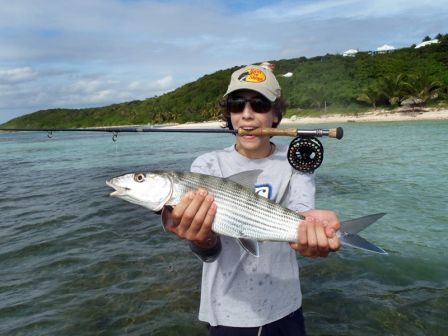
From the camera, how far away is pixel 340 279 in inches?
292

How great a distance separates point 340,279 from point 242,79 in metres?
5.10

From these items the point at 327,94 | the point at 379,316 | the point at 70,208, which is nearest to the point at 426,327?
the point at 379,316

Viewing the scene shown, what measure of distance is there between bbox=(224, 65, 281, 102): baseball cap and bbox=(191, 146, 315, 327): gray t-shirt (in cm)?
69

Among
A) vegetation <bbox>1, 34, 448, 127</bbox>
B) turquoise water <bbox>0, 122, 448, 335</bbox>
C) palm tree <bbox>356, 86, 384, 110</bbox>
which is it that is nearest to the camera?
turquoise water <bbox>0, 122, 448, 335</bbox>

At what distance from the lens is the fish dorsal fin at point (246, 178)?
11.2 feet

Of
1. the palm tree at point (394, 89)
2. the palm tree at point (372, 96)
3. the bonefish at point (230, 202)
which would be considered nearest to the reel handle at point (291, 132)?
the bonefish at point (230, 202)

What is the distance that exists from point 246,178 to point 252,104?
0.98m

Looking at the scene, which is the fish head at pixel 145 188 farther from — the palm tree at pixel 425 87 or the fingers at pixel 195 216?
the palm tree at pixel 425 87

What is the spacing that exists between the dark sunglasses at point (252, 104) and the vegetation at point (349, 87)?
4818 cm

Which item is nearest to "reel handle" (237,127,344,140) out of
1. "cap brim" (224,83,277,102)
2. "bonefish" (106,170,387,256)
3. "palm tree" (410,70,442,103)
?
"cap brim" (224,83,277,102)

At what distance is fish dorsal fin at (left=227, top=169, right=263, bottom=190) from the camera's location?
Result: 3.40 meters

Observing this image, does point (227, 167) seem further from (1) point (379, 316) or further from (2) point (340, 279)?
(2) point (340, 279)

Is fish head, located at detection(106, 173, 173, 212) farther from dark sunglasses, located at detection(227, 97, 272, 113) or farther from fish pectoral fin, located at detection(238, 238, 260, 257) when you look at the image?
dark sunglasses, located at detection(227, 97, 272, 113)

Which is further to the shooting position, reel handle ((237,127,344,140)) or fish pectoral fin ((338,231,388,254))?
reel handle ((237,127,344,140))
